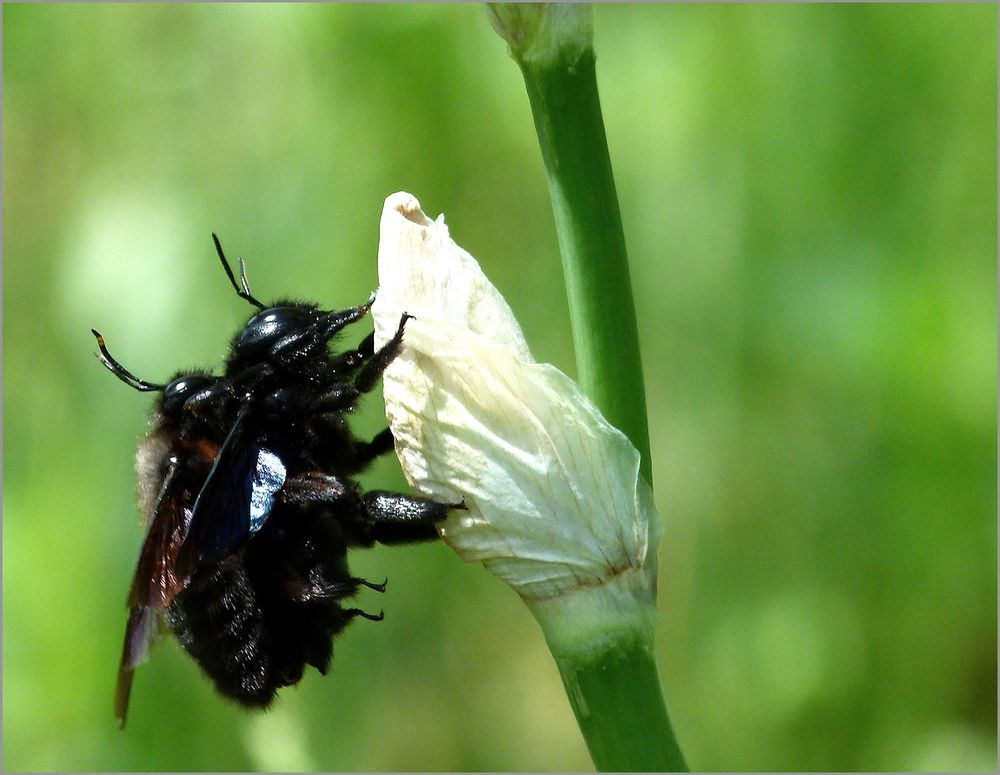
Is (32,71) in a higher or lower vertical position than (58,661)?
higher

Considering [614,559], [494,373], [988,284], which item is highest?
[494,373]

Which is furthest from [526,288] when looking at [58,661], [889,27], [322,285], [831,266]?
[58,661]

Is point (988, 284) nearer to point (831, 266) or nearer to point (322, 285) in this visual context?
point (831, 266)

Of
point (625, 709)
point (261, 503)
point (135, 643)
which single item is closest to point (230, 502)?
point (261, 503)

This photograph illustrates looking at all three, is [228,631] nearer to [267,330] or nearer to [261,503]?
[261,503]

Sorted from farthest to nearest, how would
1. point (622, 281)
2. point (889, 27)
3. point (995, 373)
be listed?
point (889, 27) < point (995, 373) < point (622, 281)

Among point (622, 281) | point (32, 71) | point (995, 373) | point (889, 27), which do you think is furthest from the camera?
point (32, 71)

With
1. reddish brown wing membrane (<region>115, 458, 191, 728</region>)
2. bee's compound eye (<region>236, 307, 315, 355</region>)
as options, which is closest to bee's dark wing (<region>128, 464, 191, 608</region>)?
reddish brown wing membrane (<region>115, 458, 191, 728</region>)

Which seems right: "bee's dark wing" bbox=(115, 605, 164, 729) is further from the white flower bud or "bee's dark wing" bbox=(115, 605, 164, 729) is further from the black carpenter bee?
the white flower bud
